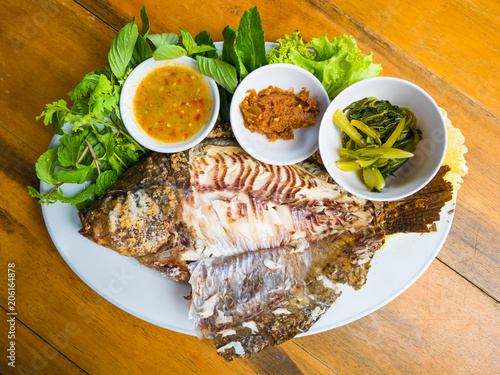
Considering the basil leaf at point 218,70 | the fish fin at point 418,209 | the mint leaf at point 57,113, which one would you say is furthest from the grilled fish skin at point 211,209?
the mint leaf at point 57,113

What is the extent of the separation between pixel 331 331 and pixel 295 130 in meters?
1.80

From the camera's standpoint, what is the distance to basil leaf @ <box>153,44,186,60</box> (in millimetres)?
2410

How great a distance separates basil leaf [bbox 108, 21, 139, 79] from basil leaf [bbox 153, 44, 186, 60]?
0.78 ft

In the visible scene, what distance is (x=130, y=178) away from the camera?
2.59 metres

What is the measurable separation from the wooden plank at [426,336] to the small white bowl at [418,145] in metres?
1.11

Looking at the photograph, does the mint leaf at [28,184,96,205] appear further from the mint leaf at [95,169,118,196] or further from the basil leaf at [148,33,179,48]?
the basil leaf at [148,33,179,48]

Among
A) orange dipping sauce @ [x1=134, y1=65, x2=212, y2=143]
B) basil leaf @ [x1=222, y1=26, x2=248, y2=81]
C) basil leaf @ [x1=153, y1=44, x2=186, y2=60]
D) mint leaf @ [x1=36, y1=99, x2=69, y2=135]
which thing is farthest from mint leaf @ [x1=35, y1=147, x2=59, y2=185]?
basil leaf @ [x1=222, y1=26, x2=248, y2=81]

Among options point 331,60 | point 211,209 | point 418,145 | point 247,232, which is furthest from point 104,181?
point 418,145

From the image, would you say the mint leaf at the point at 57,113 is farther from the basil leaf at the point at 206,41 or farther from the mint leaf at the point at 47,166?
the basil leaf at the point at 206,41

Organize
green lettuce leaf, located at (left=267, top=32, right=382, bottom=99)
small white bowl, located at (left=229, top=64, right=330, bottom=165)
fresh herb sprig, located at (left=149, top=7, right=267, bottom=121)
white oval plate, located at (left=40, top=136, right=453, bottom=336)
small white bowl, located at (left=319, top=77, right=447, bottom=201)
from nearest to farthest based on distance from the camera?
small white bowl, located at (left=319, top=77, right=447, bottom=201) < fresh herb sprig, located at (left=149, top=7, right=267, bottom=121) < small white bowl, located at (left=229, top=64, right=330, bottom=165) < green lettuce leaf, located at (left=267, top=32, right=382, bottom=99) < white oval plate, located at (left=40, top=136, right=453, bottom=336)

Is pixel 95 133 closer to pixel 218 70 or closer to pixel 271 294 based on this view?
pixel 218 70

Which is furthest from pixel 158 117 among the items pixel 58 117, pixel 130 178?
pixel 58 117

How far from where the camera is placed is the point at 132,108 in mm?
2613

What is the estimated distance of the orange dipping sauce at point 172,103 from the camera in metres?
2.59
